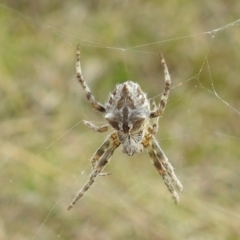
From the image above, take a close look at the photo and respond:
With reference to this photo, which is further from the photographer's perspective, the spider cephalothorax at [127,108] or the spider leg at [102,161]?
the spider leg at [102,161]

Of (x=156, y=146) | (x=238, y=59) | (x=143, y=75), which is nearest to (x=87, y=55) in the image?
(x=143, y=75)

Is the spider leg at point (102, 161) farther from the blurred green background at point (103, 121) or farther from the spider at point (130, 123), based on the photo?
the blurred green background at point (103, 121)

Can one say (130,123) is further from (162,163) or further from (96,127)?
(162,163)

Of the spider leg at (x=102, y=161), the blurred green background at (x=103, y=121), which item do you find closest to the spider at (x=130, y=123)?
the spider leg at (x=102, y=161)

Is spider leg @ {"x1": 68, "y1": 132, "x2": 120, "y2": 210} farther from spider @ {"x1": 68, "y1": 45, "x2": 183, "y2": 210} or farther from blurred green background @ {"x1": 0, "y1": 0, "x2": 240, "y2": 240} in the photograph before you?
blurred green background @ {"x1": 0, "y1": 0, "x2": 240, "y2": 240}

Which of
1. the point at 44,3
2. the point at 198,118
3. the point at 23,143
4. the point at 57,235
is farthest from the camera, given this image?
the point at 44,3

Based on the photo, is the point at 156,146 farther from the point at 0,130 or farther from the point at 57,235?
the point at 0,130
